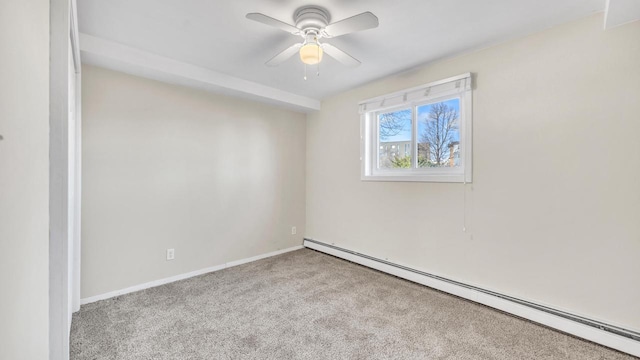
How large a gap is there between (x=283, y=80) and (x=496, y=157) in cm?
232

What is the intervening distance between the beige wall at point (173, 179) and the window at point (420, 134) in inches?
50.4

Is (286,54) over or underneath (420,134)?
over

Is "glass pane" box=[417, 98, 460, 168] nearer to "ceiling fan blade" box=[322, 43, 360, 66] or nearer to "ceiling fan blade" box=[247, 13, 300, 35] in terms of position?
"ceiling fan blade" box=[322, 43, 360, 66]

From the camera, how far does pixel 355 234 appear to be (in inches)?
140

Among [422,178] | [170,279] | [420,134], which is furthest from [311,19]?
[170,279]

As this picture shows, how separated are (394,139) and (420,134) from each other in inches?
13.8

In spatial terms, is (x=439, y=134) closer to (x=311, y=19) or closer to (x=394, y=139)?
(x=394, y=139)

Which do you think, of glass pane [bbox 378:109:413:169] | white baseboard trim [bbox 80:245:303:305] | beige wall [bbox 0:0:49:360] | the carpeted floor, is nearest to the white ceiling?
glass pane [bbox 378:109:413:169]

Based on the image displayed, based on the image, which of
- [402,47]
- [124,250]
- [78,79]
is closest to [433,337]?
[402,47]

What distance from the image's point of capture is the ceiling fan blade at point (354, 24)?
1625mm

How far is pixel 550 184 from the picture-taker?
208 centimetres

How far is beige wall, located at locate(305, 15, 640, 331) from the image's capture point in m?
1.81

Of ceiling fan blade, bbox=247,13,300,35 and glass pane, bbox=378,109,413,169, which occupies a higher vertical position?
ceiling fan blade, bbox=247,13,300,35

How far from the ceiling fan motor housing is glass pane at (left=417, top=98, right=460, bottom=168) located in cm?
152
